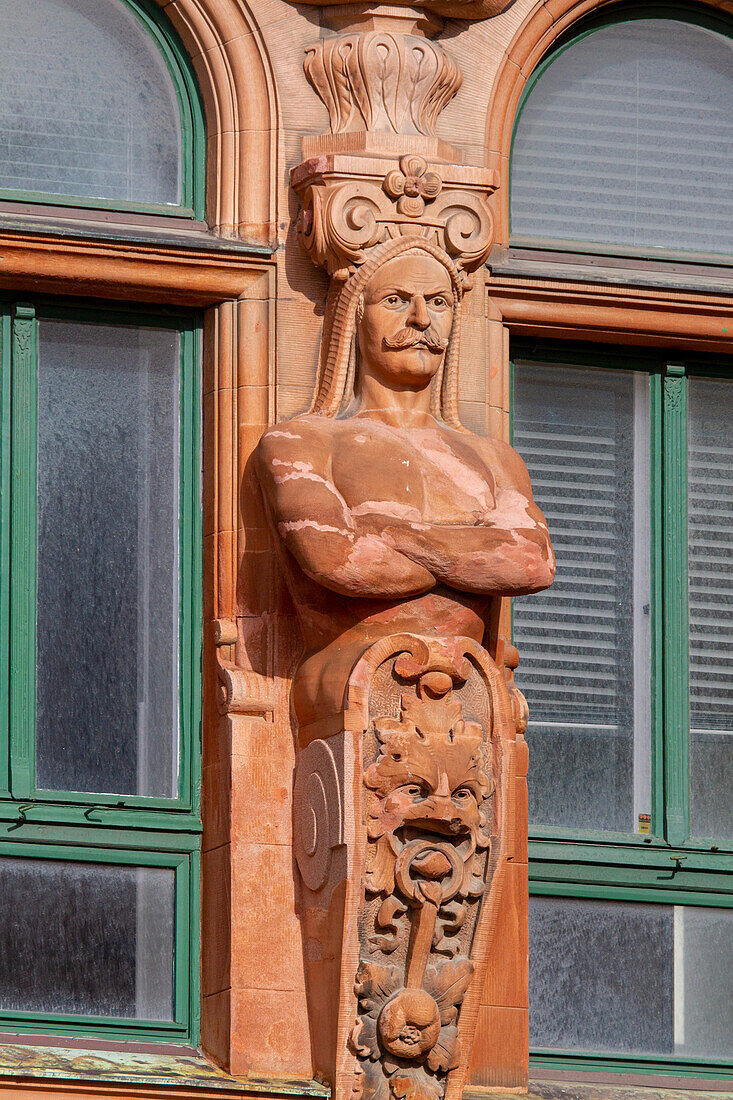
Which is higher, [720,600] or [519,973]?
[720,600]

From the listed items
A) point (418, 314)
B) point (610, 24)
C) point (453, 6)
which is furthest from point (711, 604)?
point (453, 6)

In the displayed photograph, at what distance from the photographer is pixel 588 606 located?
10.3 metres

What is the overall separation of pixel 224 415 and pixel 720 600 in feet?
6.33

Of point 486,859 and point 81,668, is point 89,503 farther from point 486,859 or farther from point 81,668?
point 486,859

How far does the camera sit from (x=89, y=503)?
32.1 feet

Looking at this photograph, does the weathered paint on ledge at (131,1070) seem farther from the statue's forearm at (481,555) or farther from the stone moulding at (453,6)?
the stone moulding at (453,6)

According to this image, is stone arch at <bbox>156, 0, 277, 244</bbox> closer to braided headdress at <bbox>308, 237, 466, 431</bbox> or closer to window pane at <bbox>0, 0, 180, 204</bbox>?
window pane at <bbox>0, 0, 180, 204</bbox>

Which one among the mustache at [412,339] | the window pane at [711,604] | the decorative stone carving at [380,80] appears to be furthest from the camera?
the window pane at [711,604]

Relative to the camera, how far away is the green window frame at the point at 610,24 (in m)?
10.3

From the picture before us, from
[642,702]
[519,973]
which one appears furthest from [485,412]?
[519,973]

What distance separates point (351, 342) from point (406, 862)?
1.72 meters

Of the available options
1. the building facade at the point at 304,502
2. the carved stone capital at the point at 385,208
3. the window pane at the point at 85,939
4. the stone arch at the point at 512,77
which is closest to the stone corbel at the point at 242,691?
the building facade at the point at 304,502

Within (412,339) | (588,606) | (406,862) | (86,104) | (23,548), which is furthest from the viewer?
(588,606)

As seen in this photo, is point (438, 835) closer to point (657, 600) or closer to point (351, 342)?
point (657, 600)
